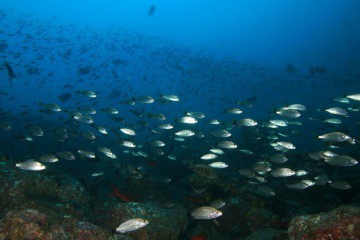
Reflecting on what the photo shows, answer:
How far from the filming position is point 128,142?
42.2 feet

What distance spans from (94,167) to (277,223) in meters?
15.5

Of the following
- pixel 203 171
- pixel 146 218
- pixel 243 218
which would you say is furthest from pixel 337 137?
pixel 146 218

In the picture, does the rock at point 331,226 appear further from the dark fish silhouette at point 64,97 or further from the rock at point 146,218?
the dark fish silhouette at point 64,97

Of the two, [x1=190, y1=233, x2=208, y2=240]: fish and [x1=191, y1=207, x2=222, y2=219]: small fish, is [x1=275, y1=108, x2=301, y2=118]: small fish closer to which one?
[x1=190, y1=233, x2=208, y2=240]: fish

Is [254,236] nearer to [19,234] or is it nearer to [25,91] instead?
[19,234]

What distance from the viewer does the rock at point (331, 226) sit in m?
4.70

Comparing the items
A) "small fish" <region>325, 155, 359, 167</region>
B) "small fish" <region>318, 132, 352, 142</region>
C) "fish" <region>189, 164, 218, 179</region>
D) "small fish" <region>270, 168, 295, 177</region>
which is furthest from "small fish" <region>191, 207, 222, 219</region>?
"small fish" <region>318, 132, 352, 142</region>

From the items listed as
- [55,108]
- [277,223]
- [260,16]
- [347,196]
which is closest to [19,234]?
[277,223]

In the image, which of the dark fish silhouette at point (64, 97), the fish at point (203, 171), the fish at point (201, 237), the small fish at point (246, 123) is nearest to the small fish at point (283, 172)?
the fish at point (203, 171)

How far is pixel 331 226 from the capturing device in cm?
489

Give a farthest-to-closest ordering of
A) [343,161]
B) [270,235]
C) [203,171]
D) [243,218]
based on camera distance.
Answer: [203,171] < [243,218] < [343,161] < [270,235]

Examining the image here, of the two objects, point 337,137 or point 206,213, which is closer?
point 206,213

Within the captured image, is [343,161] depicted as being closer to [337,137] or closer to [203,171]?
[337,137]

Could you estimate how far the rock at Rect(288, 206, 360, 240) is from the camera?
4699mm
